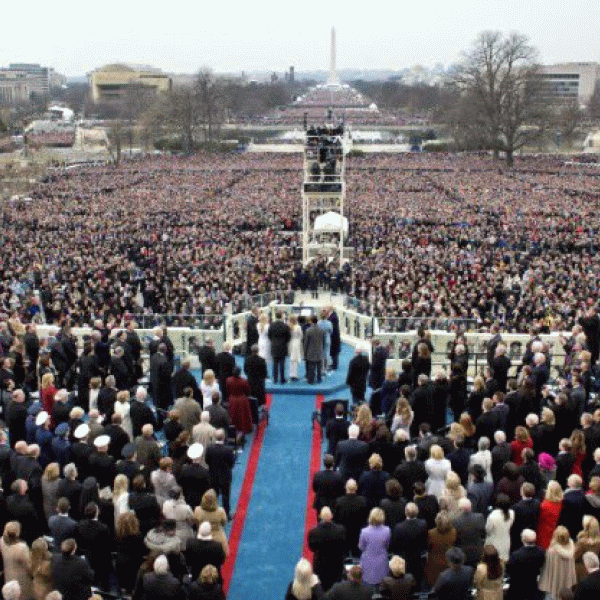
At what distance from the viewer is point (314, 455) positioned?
436 inches

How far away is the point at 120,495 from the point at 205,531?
111cm

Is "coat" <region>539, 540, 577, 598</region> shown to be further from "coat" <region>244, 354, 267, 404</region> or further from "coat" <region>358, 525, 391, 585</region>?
"coat" <region>244, 354, 267, 404</region>

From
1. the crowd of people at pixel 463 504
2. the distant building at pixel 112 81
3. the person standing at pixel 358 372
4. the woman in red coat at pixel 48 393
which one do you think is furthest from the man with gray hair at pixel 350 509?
the distant building at pixel 112 81

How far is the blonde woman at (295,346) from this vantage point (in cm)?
1315

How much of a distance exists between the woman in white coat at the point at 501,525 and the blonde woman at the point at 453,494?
31cm

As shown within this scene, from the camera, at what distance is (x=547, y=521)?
7633 mm

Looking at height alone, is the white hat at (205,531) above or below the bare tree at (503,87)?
below

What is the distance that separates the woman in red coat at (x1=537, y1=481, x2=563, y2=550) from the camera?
7.50 m

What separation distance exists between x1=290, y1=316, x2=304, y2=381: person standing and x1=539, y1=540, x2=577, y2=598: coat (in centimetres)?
668

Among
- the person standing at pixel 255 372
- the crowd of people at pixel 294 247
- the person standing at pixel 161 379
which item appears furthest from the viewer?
the crowd of people at pixel 294 247

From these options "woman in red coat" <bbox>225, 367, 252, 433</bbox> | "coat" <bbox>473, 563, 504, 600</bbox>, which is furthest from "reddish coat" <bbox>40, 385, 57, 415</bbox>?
"coat" <bbox>473, 563, 504, 600</bbox>

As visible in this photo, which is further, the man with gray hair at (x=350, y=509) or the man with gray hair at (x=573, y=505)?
the man with gray hair at (x=350, y=509)

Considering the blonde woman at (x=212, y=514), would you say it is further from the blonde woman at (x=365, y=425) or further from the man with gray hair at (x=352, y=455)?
the blonde woman at (x=365, y=425)

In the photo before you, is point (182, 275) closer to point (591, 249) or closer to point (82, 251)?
point (82, 251)
